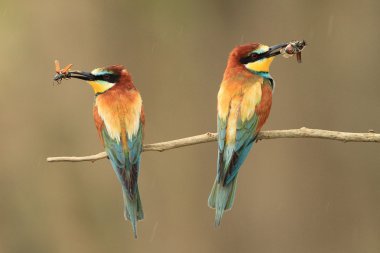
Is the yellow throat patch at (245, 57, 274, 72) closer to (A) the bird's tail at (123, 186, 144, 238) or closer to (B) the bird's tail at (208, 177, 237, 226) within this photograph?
(B) the bird's tail at (208, 177, 237, 226)

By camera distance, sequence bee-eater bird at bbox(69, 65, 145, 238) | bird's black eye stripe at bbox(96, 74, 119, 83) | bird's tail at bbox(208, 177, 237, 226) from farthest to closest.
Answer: bird's black eye stripe at bbox(96, 74, 119, 83)
bee-eater bird at bbox(69, 65, 145, 238)
bird's tail at bbox(208, 177, 237, 226)

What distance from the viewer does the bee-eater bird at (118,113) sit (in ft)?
8.07

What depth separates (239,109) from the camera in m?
2.52

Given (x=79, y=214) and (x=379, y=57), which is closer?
(x=379, y=57)

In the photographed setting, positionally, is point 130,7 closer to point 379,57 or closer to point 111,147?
point 379,57

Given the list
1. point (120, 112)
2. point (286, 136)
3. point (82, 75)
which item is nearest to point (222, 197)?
point (286, 136)

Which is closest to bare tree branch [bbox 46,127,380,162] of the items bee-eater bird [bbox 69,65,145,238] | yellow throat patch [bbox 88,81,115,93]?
bee-eater bird [bbox 69,65,145,238]

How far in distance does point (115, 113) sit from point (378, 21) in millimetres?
2318

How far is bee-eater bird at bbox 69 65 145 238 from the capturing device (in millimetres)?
2459

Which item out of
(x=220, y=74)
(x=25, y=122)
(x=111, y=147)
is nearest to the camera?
(x=111, y=147)

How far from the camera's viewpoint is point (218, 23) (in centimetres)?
444

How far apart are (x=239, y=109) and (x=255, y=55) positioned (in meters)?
0.18

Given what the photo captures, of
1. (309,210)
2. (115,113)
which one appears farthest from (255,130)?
(309,210)

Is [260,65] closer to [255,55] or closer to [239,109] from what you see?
[255,55]
